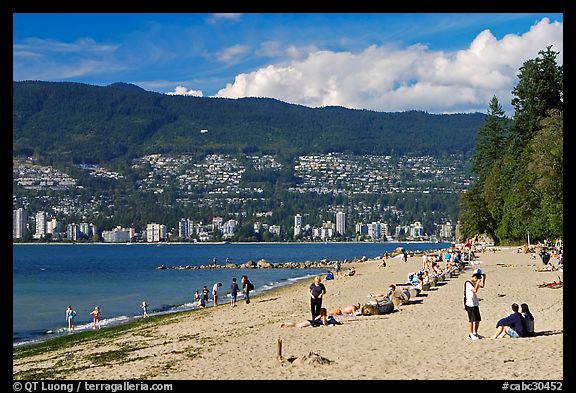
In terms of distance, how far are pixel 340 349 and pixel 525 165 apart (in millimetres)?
40156

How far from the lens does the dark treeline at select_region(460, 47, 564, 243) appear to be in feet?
123

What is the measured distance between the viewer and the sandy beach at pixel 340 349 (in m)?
12.1

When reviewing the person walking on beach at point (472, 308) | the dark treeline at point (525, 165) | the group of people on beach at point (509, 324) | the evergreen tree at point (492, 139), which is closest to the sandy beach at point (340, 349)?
the group of people on beach at point (509, 324)

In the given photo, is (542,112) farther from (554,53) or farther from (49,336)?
(49,336)

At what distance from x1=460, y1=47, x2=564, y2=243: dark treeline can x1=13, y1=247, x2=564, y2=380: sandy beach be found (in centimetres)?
1486

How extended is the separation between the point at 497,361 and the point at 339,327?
5.58 metres

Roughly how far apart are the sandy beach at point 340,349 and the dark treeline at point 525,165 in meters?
14.9

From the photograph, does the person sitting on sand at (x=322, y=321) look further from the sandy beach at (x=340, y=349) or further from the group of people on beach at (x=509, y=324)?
the group of people on beach at (x=509, y=324)

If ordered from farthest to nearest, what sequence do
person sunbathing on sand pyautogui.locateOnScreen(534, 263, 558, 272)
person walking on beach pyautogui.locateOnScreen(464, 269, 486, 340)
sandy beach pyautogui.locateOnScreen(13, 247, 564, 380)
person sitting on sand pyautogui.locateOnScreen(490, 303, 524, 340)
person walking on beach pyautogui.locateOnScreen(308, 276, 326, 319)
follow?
person sunbathing on sand pyautogui.locateOnScreen(534, 263, 558, 272) → person walking on beach pyautogui.locateOnScreen(308, 276, 326, 319) → person walking on beach pyautogui.locateOnScreen(464, 269, 486, 340) → person sitting on sand pyautogui.locateOnScreen(490, 303, 524, 340) → sandy beach pyautogui.locateOnScreen(13, 247, 564, 380)

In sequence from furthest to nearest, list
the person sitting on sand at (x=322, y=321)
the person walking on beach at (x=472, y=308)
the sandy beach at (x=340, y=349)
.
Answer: the person sitting on sand at (x=322, y=321) < the person walking on beach at (x=472, y=308) < the sandy beach at (x=340, y=349)

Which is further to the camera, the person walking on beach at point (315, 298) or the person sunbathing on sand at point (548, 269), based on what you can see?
the person sunbathing on sand at point (548, 269)

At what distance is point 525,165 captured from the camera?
51406 mm

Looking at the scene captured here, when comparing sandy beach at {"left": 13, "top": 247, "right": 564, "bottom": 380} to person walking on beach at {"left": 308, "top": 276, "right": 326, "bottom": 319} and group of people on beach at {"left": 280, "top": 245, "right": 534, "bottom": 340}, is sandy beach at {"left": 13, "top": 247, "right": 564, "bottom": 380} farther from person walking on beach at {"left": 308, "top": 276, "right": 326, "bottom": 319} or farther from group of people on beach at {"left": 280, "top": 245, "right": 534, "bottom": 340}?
person walking on beach at {"left": 308, "top": 276, "right": 326, "bottom": 319}

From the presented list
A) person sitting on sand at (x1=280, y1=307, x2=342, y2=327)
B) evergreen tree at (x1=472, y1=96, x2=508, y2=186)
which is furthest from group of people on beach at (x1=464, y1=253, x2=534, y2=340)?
evergreen tree at (x1=472, y1=96, x2=508, y2=186)
